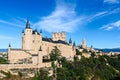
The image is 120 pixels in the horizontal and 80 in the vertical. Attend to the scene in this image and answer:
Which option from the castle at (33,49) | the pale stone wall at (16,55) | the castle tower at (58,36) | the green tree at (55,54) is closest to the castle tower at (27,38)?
the castle at (33,49)

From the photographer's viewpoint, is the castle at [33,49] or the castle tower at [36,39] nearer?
the castle at [33,49]

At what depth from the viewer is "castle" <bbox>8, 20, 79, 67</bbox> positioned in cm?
7538

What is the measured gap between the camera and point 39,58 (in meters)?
72.2

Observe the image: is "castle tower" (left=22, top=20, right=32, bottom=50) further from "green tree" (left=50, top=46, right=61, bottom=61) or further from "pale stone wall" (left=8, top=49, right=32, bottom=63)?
"green tree" (left=50, top=46, right=61, bottom=61)

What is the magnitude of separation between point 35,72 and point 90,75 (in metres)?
29.6

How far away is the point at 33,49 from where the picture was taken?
87562mm

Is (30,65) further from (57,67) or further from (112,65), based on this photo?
(112,65)

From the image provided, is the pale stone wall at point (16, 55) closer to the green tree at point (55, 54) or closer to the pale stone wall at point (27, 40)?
the pale stone wall at point (27, 40)

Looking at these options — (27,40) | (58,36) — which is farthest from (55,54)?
(58,36)

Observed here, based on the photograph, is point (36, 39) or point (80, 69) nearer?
point (80, 69)

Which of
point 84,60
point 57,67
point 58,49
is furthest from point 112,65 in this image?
point 57,67

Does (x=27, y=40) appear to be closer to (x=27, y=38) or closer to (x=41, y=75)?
(x=27, y=38)

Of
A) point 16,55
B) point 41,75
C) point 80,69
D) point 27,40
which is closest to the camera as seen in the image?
point 41,75

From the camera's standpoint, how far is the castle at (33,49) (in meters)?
75.4
